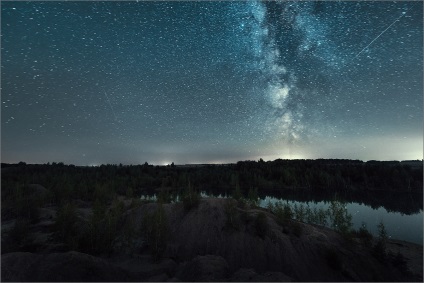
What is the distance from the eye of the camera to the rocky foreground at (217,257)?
7.49 meters

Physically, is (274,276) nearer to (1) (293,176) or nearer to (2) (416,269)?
(2) (416,269)

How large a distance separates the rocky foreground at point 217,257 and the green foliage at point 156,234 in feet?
1.06

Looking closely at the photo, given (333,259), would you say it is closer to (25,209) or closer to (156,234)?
(156,234)

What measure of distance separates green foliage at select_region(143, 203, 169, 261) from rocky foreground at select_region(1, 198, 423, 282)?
1.06 feet

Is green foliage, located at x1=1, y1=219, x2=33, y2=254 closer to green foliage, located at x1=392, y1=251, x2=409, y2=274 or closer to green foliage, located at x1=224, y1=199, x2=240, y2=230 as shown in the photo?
green foliage, located at x1=224, y1=199, x2=240, y2=230

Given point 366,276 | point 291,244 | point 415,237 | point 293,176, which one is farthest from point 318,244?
point 293,176

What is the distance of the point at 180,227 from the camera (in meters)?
15.2

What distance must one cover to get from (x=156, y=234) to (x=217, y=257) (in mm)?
3337

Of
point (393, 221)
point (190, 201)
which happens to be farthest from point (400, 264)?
point (393, 221)

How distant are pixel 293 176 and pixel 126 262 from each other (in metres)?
69.0

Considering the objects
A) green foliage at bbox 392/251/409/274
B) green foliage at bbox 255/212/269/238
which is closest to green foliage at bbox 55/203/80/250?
green foliage at bbox 255/212/269/238

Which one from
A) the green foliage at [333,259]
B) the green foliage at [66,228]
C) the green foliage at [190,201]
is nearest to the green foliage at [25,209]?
the green foliage at [66,228]

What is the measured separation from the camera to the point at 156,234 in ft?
38.4

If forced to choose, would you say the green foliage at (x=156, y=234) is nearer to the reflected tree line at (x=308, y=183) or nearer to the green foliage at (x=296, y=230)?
the green foliage at (x=296, y=230)
